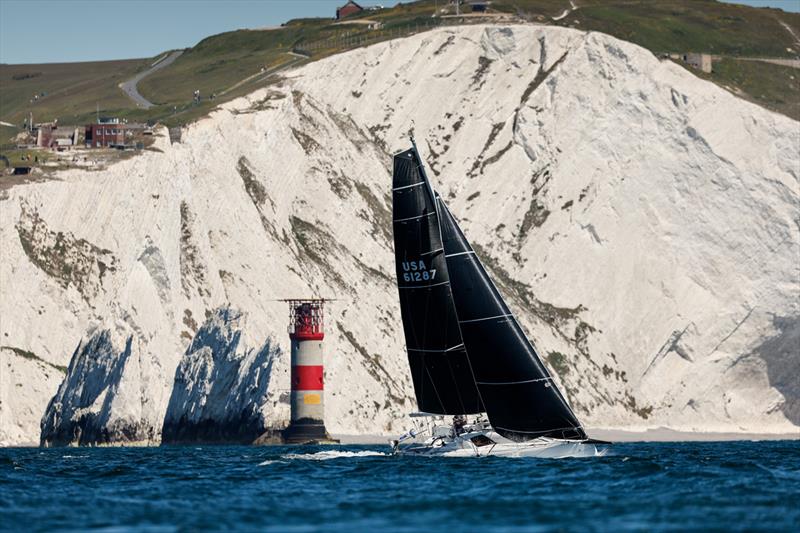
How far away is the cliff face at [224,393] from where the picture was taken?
325 ft

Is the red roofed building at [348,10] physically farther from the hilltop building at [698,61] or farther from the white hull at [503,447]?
the white hull at [503,447]

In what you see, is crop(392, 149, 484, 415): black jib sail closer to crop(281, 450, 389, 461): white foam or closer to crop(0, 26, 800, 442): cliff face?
crop(281, 450, 389, 461): white foam

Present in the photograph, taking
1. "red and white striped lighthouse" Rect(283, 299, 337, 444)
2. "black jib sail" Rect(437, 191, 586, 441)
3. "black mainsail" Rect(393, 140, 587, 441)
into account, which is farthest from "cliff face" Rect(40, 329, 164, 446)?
"black jib sail" Rect(437, 191, 586, 441)

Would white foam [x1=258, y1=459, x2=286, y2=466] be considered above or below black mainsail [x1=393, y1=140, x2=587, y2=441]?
below

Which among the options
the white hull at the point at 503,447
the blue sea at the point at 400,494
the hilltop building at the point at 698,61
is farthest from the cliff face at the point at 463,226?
the white hull at the point at 503,447

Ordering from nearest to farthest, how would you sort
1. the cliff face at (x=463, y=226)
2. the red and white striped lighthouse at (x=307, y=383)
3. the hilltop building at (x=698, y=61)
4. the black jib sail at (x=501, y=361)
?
the black jib sail at (x=501, y=361) < the red and white striped lighthouse at (x=307, y=383) < the cliff face at (x=463, y=226) < the hilltop building at (x=698, y=61)

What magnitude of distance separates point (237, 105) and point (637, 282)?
34.5m

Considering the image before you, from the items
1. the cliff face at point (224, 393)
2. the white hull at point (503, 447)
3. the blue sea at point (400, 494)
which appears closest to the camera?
the blue sea at point (400, 494)

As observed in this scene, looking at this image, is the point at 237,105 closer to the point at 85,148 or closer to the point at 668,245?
the point at 85,148

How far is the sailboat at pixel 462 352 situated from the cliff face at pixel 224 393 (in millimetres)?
29481

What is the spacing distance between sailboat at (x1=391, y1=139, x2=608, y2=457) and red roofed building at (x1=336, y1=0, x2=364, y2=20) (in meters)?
123

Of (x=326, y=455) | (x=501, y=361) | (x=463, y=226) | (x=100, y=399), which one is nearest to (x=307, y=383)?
(x=100, y=399)

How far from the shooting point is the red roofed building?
189350mm

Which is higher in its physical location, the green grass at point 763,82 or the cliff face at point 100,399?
the green grass at point 763,82
